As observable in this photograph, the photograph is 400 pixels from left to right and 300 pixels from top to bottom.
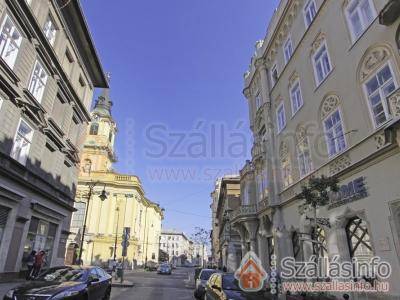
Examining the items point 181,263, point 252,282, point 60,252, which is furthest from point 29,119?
point 181,263

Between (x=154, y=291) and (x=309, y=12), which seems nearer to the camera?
(x=309, y=12)

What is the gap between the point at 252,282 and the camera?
36.4 feet

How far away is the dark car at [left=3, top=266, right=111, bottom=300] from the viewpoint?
24.1 ft

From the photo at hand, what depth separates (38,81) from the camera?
16.5 m

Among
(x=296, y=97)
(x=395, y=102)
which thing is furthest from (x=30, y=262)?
(x=395, y=102)

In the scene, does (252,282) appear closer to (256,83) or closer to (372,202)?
(372,202)

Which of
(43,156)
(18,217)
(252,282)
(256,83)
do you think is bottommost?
(252,282)

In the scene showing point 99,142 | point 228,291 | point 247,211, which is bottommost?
point 228,291

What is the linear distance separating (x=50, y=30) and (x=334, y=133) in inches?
658

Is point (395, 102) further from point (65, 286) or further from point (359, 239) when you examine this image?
point (65, 286)

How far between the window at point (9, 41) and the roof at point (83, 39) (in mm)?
4195

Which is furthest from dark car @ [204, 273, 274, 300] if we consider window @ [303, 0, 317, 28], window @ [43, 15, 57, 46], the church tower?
the church tower

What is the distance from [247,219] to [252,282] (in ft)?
41.0

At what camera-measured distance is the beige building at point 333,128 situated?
32.9 feet
